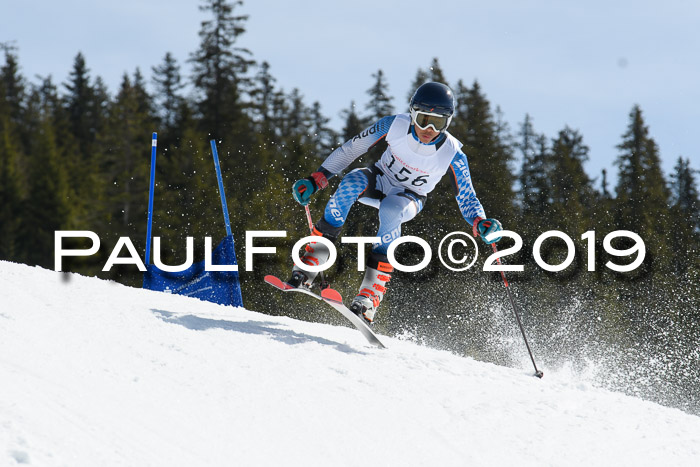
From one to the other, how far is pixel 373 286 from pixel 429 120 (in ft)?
4.45

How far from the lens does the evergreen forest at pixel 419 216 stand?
25.5m

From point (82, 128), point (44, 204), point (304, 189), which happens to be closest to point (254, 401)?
point (304, 189)

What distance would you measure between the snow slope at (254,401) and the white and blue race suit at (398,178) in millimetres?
1148

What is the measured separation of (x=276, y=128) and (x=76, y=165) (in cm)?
1310

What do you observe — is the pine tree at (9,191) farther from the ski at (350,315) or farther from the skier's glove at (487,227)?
the skier's glove at (487,227)

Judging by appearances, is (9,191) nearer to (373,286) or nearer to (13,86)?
(13,86)

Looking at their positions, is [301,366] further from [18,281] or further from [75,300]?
[18,281]

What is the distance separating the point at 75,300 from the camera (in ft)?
13.6

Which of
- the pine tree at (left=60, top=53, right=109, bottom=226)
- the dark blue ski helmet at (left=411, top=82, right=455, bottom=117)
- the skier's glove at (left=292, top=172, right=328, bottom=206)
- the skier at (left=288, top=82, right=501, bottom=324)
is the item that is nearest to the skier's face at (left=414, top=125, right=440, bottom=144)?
the skier at (left=288, top=82, right=501, bottom=324)

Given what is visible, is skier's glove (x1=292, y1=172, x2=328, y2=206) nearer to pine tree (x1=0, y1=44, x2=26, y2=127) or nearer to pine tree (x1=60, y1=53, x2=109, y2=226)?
pine tree (x1=60, y1=53, x2=109, y2=226)

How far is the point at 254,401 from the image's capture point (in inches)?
126

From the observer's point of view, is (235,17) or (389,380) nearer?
(389,380)

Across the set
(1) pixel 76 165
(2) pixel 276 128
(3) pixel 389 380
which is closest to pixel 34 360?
(3) pixel 389 380

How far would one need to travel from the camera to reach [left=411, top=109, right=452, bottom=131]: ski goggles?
5.24m
